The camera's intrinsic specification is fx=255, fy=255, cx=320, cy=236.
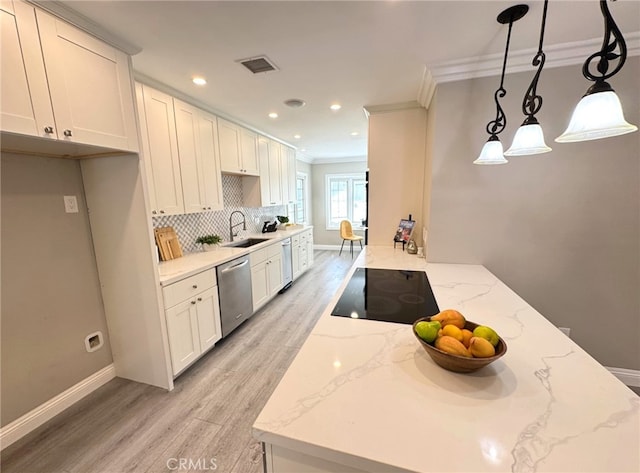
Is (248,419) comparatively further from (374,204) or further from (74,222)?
(374,204)

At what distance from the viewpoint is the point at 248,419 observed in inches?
70.0

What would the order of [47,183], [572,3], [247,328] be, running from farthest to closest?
[247,328], [47,183], [572,3]

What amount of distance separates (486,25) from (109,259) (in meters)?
3.05

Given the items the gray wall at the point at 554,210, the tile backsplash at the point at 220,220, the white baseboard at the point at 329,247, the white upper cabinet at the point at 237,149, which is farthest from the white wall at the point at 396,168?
the white baseboard at the point at 329,247

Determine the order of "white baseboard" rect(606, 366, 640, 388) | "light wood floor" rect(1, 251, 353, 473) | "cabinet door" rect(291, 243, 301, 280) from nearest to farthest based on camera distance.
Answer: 1. "light wood floor" rect(1, 251, 353, 473)
2. "white baseboard" rect(606, 366, 640, 388)
3. "cabinet door" rect(291, 243, 301, 280)

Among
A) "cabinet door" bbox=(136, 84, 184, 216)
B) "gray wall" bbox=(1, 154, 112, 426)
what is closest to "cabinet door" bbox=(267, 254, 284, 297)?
"cabinet door" bbox=(136, 84, 184, 216)

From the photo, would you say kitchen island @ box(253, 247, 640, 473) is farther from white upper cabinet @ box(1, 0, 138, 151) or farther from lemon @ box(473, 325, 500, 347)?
white upper cabinet @ box(1, 0, 138, 151)

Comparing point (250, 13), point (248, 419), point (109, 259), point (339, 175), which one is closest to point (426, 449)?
point (248, 419)

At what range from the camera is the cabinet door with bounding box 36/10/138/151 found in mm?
1340

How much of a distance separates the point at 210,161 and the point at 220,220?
37.1 inches

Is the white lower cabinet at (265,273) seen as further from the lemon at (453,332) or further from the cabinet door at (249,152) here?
the lemon at (453,332)

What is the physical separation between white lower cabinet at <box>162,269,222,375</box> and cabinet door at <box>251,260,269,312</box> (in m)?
0.67

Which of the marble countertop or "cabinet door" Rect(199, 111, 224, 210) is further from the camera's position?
"cabinet door" Rect(199, 111, 224, 210)

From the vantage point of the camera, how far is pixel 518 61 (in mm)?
1808
